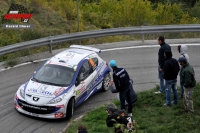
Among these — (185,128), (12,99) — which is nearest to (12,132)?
(12,99)

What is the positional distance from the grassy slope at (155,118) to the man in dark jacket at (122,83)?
1.86ft

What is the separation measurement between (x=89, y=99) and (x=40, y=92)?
6.75ft

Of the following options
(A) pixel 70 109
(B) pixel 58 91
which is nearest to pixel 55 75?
(B) pixel 58 91

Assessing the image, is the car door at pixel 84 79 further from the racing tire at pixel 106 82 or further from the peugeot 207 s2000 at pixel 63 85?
the racing tire at pixel 106 82

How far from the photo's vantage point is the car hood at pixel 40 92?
36.6ft

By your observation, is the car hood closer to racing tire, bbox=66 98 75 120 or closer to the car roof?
racing tire, bbox=66 98 75 120

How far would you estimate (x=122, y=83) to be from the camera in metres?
10.4

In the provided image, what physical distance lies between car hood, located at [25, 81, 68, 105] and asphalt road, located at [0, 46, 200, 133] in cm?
61

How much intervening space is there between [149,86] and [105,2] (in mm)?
22058

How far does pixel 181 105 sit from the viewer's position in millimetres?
11266

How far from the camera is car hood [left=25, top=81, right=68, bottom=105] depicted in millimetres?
11148

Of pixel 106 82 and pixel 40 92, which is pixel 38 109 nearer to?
pixel 40 92

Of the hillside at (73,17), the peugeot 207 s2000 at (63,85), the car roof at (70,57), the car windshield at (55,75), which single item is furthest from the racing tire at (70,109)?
the hillside at (73,17)

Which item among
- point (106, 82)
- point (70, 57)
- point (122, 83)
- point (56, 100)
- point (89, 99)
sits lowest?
point (89, 99)
